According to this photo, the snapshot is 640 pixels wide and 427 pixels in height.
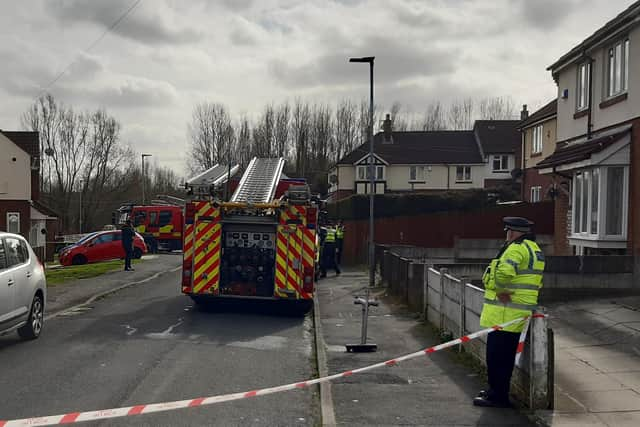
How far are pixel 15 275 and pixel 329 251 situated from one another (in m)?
15.4

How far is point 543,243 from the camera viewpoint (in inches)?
1145

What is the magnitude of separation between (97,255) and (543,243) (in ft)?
57.6

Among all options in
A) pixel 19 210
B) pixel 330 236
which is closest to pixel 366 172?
pixel 19 210

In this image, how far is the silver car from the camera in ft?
32.5

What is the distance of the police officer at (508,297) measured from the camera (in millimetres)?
6953

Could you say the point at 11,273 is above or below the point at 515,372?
above

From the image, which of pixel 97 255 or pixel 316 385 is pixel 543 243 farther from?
pixel 316 385

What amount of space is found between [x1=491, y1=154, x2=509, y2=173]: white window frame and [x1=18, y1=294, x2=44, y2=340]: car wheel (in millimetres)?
53916

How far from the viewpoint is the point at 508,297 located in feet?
22.9

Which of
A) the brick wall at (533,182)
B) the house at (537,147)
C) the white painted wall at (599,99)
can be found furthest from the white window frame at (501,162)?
the white painted wall at (599,99)

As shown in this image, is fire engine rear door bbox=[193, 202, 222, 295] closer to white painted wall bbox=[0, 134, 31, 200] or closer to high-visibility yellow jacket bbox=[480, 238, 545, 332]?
high-visibility yellow jacket bbox=[480, 238, 545, 332]

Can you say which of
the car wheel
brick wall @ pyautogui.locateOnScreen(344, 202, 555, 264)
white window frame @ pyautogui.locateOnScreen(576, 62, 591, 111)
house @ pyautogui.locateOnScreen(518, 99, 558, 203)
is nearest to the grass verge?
the car wheel

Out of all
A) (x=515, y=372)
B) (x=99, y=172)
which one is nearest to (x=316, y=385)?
(x=515, y=372)

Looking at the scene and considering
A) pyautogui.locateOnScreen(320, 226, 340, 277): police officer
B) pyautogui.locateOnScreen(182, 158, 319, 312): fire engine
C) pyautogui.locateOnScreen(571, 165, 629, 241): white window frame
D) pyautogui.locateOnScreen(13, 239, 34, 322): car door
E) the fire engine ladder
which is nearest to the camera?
pyautogui.locateOnScreen(13, 239, 34, 322): car door
